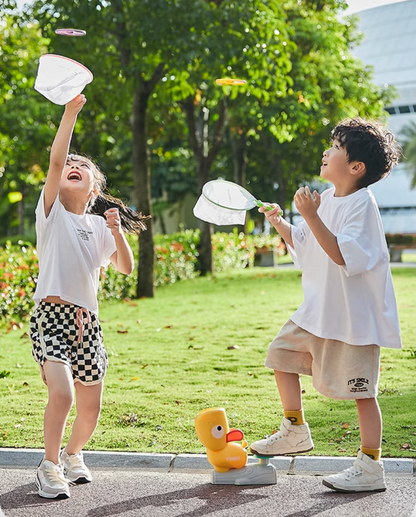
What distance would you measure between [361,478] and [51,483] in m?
1.49

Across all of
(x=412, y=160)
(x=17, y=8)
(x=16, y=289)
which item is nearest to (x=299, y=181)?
(x=412, y=160)

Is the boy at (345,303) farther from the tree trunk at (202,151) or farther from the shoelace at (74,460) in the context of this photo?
the tree trunk at (202,151)

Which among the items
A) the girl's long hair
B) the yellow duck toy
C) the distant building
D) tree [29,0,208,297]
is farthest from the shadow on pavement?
the distant building

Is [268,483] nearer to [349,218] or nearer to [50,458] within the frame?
[50,458]

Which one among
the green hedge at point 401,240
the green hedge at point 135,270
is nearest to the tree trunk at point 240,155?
the green hedge at point 135,270

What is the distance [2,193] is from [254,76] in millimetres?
22635

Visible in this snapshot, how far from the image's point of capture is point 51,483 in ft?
11.2

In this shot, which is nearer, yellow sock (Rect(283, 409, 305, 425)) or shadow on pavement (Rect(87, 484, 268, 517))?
shadow on pavement (Rect(87, 484, 268, 517))

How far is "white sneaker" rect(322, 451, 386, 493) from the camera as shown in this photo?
11.3 ft

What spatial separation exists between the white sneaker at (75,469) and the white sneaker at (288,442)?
35.8 inches

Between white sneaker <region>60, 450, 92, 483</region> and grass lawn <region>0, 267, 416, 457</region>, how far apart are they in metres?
0.56

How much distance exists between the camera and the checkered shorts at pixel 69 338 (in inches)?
138

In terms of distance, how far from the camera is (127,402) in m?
5.26

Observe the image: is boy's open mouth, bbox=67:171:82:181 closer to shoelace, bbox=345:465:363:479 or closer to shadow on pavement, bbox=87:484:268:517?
shadow on pavement, bbox=87:484:268:517
